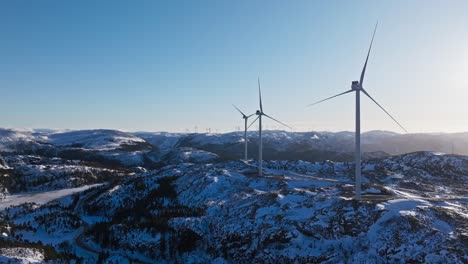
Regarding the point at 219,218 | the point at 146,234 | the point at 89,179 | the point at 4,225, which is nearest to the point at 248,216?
the point at 219,218

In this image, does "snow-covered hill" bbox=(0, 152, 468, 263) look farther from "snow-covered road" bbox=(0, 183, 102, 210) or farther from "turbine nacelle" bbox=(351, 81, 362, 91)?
"turbine nacelle" bbox=(351, 81, 362, 91)

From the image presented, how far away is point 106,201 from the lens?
377ft

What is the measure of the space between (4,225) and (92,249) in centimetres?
2857

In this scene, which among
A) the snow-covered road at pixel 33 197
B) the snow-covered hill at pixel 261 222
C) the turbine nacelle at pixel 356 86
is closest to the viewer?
→ the snow-covered hill at pixel 261 222

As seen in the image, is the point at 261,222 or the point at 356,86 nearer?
the point at 356,86

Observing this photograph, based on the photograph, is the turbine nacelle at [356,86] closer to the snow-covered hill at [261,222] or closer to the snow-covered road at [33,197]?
the snow-covered hill at [261,222]

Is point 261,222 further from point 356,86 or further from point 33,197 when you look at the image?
point 33,197

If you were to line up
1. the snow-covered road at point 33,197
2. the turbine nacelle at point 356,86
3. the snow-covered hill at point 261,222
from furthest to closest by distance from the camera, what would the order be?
1. the snow-covered road at point 33,197
2. the turbine nacelle at point 356,86
3. the snow-covered hill at point 261,222

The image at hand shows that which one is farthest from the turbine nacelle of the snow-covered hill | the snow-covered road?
the snow-covered road

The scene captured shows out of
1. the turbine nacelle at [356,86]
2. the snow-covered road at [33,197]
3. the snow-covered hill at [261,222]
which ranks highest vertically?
the turbine nacelle at [356,86]

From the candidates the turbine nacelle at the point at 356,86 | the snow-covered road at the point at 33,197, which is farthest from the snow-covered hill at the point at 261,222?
the turbine nacelle at the point at 356,86

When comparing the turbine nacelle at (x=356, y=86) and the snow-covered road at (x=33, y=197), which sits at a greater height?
the turbine nacelle at (x=356, y=86)

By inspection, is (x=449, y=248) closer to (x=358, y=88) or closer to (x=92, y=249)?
(x=358, y=88)

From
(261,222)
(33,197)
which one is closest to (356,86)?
(261,222)
